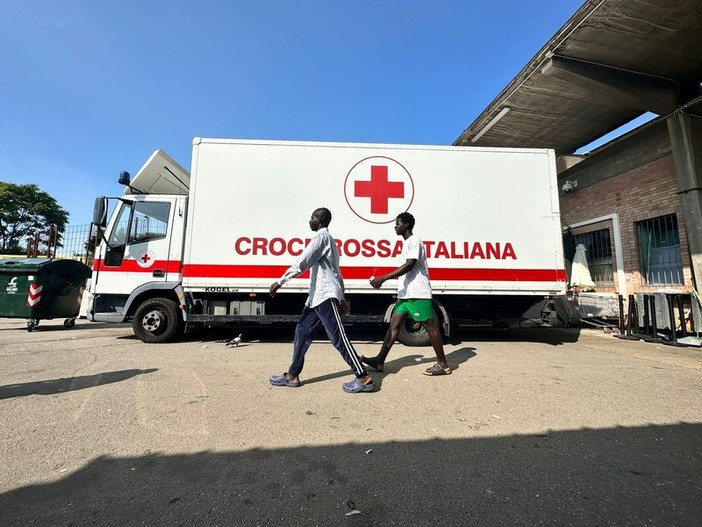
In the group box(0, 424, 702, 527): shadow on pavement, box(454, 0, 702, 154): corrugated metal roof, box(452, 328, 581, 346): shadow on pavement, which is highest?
box(454, 0, 702, 154): corrugated metal roof

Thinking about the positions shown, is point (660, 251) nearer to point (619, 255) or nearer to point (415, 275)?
point (619, 255)

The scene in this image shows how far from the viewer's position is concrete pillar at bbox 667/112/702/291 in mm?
7223

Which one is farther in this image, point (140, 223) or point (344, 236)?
point (140, 223)

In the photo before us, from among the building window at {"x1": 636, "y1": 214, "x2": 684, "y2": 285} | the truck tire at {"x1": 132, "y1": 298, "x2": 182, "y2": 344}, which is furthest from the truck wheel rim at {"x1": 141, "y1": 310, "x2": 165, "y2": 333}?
the building window at {"x1": 636, "y1": 214, "x2": 684, "y2": 285}

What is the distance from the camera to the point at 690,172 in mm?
7324

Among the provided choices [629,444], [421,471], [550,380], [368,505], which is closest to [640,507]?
[629,444]

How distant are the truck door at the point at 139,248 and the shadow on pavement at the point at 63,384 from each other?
2307mm

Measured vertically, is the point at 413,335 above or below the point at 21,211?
below

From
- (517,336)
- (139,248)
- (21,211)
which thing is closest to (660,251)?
(517,336)

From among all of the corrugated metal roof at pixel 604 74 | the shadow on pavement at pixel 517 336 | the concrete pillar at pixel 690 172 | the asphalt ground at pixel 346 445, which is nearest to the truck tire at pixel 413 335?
the shadow on pavement at pixel 517 336

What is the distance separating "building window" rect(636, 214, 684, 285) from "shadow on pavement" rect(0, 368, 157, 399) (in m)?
10.7

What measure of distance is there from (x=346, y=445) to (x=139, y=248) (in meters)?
5.45

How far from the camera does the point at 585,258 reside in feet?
33.1

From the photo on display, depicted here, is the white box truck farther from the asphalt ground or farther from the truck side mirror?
the asphalt ground
